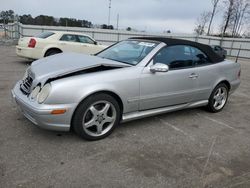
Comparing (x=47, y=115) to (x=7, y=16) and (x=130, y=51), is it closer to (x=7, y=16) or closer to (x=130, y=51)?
(x=130, y=51)

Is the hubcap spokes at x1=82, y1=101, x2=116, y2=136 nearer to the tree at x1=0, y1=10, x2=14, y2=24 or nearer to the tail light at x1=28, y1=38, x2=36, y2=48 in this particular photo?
the tail light at x1=28, y1=38, x2=36, y2=48

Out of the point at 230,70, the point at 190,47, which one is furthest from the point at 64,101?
the point at 230,70

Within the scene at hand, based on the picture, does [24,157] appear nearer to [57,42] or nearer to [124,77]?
[124,77]

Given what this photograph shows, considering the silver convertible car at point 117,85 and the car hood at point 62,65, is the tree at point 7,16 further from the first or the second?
the silver convertible car at point 117,85

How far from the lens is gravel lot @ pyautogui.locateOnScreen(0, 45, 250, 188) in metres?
2.60

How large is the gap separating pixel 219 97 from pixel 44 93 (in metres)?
3.55

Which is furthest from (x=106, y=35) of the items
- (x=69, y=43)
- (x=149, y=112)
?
(x=149, y=112)

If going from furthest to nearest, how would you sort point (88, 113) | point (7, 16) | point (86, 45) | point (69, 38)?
point (7, 16)
point (86, 45)
point (69, 38)
point (88, 113)

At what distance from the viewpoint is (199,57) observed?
15.0 ft

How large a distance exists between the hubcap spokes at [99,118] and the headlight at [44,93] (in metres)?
0.56

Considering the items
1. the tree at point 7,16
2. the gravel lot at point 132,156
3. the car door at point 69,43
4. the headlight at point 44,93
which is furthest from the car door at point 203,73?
the tree at point 7,16

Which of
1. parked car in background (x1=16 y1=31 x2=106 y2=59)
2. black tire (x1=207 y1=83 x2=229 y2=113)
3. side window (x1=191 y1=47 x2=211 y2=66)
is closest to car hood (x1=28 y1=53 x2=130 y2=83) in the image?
side window (x1=191 y1=47 x2=211 y2=66)

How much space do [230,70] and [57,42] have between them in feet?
21.2

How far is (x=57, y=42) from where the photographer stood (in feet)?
30.2
